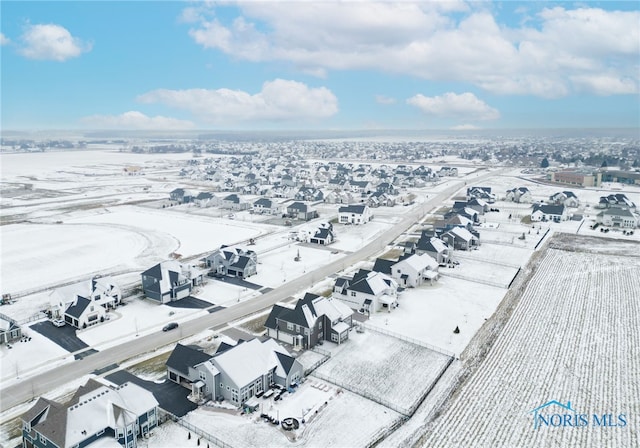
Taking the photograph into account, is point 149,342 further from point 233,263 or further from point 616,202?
point 616,202

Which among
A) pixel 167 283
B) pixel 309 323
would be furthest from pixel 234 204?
pixel 309 323

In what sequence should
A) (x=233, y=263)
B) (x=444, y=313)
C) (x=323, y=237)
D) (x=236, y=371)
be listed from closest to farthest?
1. (x=236, y=371)
2. (x=444, y=313)
3. (x=233, y=263)
4. (x=323, y=237)

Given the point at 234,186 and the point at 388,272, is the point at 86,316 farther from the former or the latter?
the point at 234,186

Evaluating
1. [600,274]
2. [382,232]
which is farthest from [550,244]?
[382,232]

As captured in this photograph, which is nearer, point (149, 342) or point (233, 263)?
point (149, 342)

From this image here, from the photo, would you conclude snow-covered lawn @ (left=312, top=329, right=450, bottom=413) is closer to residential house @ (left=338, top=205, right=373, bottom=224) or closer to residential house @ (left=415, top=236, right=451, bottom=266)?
residential house @ (left=415, top=236, right=451, bottom=266)

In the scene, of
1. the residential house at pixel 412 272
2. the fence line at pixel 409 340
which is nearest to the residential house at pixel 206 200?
the residential house at pixel 412 272
